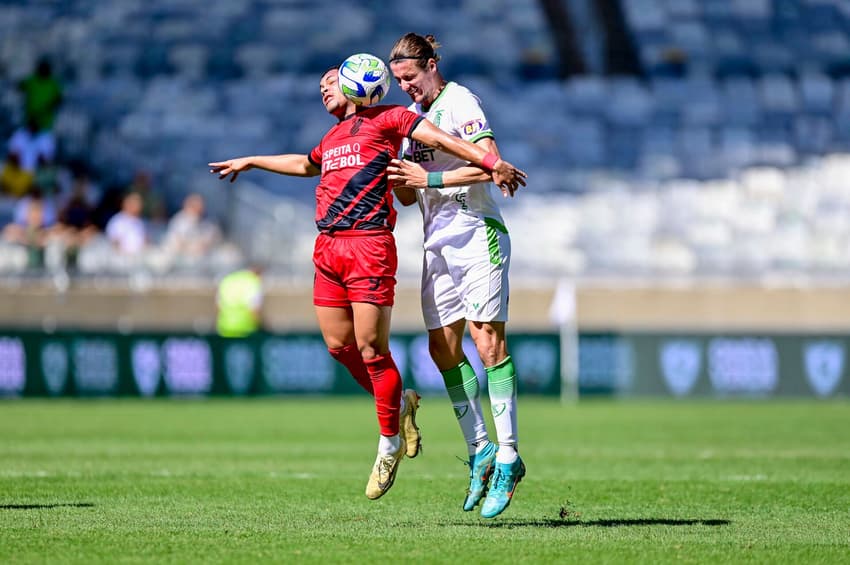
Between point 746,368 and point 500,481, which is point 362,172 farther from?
point 746,368

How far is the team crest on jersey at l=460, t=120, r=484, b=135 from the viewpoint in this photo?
7.77 meters

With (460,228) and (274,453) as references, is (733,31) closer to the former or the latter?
(274,453)

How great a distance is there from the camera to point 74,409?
18953 millimetres

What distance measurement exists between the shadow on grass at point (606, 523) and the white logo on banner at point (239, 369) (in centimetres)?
1364

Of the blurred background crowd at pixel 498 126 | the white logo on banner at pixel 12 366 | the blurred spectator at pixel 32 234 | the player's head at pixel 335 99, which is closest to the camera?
the player's head at pixel 335 99

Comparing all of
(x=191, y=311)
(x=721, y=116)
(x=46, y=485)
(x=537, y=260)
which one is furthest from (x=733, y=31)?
(x=46, y=485)

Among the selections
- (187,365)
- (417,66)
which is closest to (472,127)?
(417,66)

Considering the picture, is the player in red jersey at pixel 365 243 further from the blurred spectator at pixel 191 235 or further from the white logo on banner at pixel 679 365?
the blurred spectator at pixel 191 235

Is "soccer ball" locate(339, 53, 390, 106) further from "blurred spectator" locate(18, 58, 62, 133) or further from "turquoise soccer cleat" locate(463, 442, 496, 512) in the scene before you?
"blurred spectator" locate(18, 58, 62, 133)

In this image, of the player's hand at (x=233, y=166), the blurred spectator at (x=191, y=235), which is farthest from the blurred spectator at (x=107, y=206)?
the player's hand at (x=233, y=166)

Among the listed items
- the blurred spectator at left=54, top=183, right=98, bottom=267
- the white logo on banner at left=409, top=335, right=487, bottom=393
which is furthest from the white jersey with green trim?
the blurred spectator at left=54, top=183, right=98, bottom=267

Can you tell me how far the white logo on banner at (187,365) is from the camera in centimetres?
2081

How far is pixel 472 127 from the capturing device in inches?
307

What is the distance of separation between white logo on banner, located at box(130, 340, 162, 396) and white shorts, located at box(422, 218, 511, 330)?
13267mm
